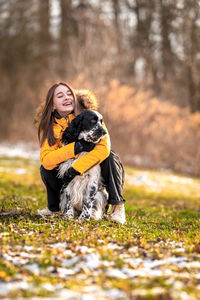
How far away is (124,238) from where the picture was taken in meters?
4.23

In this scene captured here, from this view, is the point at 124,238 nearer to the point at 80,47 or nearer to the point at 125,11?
the point at 80,47

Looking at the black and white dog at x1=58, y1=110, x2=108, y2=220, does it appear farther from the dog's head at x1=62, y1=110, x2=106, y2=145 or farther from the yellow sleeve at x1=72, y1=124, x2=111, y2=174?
the yellow sleeve at x1=72, y1=124, x2=111, y2=174

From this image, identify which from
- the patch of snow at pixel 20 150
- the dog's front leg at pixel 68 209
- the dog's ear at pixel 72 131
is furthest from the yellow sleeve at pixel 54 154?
the patch of snow at pixel 20 150

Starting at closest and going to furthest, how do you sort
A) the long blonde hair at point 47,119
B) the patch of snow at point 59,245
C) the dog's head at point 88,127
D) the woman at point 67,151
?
1. the patch of snow at point 59,245
2. the dog's head at point 88,127
3. the woman at point 67,151
4. the long blonde hair at point 47,119

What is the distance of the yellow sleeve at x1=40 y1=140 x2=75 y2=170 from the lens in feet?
16.4

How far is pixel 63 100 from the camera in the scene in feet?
17.7

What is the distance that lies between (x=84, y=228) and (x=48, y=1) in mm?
27159

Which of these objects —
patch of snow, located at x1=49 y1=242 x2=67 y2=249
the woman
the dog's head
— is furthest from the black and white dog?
patch of snow, located at x1=49 y1=242 x2=67 y2=249

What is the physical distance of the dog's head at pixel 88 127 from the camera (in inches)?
190

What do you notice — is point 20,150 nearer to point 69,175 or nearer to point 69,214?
point 69,214

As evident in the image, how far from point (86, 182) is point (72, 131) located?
28.2 inches

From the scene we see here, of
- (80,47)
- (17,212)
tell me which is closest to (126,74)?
(80,47)

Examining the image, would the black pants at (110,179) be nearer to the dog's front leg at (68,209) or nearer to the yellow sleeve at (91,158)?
the yellow sleeve at (91,158)

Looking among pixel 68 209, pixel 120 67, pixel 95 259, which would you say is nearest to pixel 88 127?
pixel 68 209
